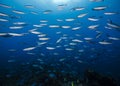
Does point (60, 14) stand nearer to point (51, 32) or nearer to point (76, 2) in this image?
point (76, 2)

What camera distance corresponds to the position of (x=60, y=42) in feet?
50.9

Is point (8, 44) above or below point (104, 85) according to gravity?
below

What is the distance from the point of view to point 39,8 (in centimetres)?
3725

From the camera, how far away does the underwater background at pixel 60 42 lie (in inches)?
391

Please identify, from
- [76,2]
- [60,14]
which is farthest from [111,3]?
[60,14]

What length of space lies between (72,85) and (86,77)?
71.6 inches

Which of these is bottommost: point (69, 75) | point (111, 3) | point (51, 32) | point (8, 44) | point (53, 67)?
point (8, 44)

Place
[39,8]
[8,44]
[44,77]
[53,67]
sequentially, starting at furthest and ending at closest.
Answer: [8,44] < [39,8] < [44,77] < [53,67]

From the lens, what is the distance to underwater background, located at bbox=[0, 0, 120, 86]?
994cm

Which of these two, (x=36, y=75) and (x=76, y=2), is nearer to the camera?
(x=36, y=75)

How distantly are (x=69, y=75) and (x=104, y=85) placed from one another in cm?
287

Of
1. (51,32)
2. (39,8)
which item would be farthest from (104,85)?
(51,32)

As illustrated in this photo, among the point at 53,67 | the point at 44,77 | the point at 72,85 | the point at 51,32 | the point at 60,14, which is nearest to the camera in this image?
the point at 72,85

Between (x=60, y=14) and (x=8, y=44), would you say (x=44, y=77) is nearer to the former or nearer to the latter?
(x=60, y=14)
